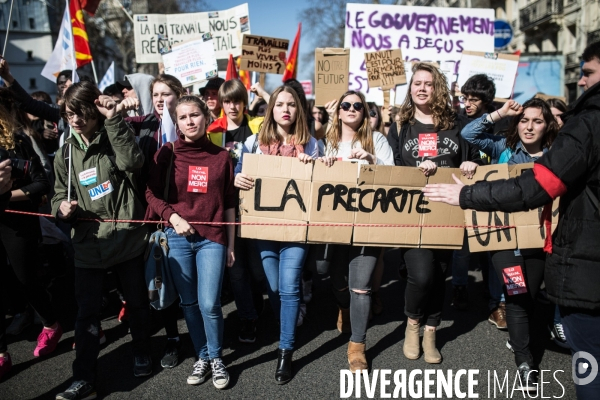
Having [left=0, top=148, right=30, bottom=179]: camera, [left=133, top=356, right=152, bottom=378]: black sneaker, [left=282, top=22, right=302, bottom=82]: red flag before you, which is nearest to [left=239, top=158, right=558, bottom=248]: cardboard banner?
[left=133, top=356, right=152, bottom=378]: black sneaker

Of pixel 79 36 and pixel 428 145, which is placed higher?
pixel 79 36

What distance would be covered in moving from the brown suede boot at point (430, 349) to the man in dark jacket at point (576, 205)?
56.7 inches

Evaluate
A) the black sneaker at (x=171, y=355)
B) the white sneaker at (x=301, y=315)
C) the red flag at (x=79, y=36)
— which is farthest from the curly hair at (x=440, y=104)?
the red flag at (x=79, y=36)

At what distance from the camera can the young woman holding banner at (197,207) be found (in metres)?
3.26

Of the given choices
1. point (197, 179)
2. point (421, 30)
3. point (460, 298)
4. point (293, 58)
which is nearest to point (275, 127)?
point (197, 179)

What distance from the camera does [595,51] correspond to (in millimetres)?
2336

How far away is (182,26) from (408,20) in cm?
416

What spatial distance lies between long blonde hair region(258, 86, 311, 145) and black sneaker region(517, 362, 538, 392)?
234cm

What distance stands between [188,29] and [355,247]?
6835 millimetres

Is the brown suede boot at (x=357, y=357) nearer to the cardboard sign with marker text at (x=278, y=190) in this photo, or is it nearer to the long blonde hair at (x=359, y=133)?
the cardboard sign with marker text at (x=278, y=190)

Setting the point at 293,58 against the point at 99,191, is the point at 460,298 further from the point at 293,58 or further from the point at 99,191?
the point at 293,58

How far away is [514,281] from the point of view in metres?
3.35

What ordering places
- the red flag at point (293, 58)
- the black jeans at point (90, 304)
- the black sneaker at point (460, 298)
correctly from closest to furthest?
the black jeans at point (90, 304)
the black sneaker at point (460, 298)
the red flag at point (293, 58)

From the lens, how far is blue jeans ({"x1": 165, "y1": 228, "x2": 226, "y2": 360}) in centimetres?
327
